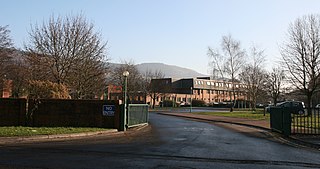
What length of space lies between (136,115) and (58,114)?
512 cm

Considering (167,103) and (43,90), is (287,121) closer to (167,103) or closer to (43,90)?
(43,90)

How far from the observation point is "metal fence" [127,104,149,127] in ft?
67.2

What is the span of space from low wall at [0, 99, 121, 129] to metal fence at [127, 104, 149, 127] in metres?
1.37

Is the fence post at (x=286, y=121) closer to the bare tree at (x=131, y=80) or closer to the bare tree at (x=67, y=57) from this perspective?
the bare tree at (x=67, y=57)

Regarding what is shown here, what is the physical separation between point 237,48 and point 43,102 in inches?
1564

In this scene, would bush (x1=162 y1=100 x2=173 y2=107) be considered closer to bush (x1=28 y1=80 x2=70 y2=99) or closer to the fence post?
bush (x1=28 y1=80 x2=70 y2=99)

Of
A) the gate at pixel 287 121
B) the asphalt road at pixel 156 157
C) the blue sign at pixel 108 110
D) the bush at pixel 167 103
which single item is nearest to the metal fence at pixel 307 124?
the gate at pixel 287 121

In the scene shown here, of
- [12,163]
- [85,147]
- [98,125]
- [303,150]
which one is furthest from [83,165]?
[98,125]

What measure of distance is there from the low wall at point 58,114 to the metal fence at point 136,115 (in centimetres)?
137

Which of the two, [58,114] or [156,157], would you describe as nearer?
[156,157]

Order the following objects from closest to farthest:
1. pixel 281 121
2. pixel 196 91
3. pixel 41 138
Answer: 1. pixel 41 138
2. pixel 281 121
3. pixel 196 91

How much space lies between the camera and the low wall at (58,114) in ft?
61.0

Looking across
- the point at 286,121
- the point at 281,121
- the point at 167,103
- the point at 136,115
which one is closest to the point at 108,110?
the point at 136,115

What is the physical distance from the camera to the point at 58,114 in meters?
19.0
